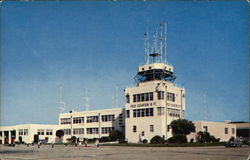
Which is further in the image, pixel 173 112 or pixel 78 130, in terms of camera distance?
pixel 78 130

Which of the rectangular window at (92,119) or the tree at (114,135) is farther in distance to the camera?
the rectangular window at (92,119)

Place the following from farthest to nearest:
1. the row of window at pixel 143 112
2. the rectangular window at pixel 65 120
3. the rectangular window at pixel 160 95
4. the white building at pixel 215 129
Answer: the rectangular window at pixel 65 120, the white building at pixel 215 129, the row of window at pixel 143 112, the rectangular window at pixel 160 95

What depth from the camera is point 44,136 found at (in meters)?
101

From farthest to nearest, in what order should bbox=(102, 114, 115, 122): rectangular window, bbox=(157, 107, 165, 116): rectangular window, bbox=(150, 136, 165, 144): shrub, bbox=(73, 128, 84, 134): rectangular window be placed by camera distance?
1. bbox=(73, 128, 84, 134): rectangular window
2. bbox=(102, 114, 115, 122): rectangular window
3. bbox=(157, 107, 165, 116): rectangular window
4. bbox=(150, 136, 165, 144): shrub

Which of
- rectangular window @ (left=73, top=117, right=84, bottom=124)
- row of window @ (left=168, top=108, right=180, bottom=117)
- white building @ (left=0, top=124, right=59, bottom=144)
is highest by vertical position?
row of window @ (left=168, top=108, right=180, bottom=117)

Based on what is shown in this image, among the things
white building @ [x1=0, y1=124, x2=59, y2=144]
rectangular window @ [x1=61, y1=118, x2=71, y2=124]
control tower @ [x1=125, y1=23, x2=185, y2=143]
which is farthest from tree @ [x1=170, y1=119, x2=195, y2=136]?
white building @ [x1=0, y1=124, x2=59, y2=144]

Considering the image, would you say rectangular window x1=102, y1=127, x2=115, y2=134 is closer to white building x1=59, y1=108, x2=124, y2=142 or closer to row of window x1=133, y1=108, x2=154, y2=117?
white building x1=59, y1=108, x2=124, y2=142

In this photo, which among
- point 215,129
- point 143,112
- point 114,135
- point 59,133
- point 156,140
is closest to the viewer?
point 156,140

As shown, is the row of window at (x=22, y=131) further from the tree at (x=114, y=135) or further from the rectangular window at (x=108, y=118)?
the tree at (x=114, y=135)

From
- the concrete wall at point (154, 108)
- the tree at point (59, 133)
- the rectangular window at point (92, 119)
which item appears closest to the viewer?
the concrete wall at point (154, 108)

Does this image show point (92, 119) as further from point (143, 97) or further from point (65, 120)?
point (143, 97)

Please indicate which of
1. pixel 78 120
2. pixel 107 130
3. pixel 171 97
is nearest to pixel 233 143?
pixel 171 97

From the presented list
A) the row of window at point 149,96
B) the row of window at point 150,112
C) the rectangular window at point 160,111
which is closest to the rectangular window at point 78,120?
the row of window at point 150,112

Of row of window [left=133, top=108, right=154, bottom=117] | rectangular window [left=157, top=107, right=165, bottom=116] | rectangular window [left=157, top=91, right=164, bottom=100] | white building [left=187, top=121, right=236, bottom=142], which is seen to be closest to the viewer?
rectangular window [left=157, top=107, right=165, bottom=116]
